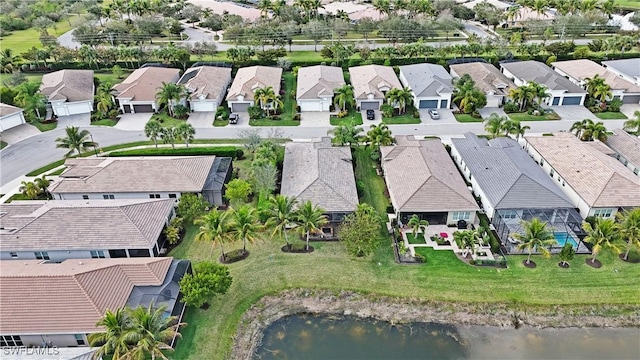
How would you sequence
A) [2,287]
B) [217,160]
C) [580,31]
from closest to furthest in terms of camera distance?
[2,287] → [217,160] → [580,31]

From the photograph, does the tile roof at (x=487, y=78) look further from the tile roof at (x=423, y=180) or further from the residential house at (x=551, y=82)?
the tile roof at (x=423, y=180)

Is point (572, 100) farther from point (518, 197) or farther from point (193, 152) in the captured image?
point (193, 152)

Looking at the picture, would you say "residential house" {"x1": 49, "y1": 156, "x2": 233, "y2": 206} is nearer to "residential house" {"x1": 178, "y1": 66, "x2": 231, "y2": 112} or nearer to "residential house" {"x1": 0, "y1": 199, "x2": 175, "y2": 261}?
"residential house" {"x1": 0, "y1": 199, "x2": 175, "y2": 261}

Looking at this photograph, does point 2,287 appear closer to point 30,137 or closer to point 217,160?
point 217,160


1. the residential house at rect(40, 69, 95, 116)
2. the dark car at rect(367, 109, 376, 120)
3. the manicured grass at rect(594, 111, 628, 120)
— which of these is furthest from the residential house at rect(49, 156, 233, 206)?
the manicured grass at rect(594, 111, 628, 120)

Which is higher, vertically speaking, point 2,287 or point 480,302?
point 2,287

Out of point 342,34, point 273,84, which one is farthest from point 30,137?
point 342,34

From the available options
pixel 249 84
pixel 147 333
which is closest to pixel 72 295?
pixel 147 333
